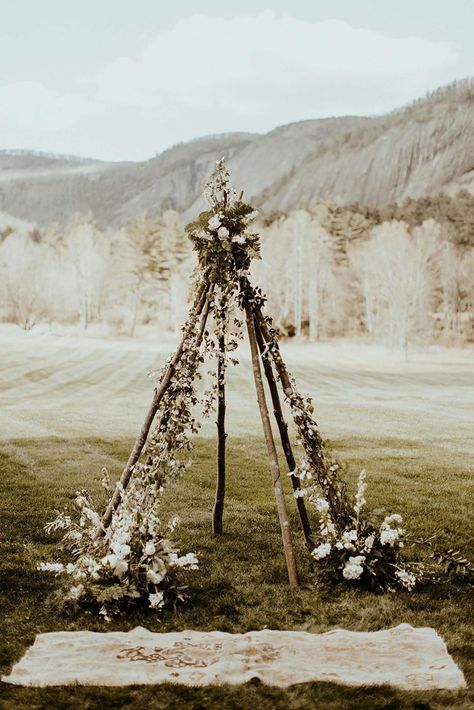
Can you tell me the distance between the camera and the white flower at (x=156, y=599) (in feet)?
12.9

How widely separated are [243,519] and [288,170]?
11758 centimetres

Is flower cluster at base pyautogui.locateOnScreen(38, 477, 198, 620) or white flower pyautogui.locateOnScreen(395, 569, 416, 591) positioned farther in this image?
white flower pyautogui.locateOnScreen(395, 569, 416, 591)

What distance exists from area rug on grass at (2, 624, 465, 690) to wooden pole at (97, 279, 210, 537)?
0.96 meters

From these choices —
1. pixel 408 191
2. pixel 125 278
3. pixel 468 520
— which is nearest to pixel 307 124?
pixel 408 191

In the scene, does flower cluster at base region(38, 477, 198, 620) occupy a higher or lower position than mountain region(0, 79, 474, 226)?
lower

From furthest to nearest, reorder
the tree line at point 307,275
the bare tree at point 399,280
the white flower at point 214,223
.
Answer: the tree line at point 307,275, the bare tree at point 399,280, the white flower at point 214,223

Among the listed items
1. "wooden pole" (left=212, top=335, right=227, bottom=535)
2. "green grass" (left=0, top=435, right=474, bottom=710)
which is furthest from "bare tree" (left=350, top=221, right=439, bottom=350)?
"wooden pole" (left=212, top=335, right=227, bottom=535)

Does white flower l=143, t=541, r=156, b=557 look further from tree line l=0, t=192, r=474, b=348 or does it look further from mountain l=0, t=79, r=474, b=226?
mountain l=0, t=79, r=474, b=226

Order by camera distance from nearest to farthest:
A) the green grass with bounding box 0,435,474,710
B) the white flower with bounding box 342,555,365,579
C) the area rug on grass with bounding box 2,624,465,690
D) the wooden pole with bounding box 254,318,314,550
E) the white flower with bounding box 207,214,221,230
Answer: the green grass with bounding box 0,435,474,710 → the area rug on grass with bounding box 2,624,465,690 → the white flower with bounding box 342,555,365,579 → the white flower with bounding box 207,214,221,230 → the wooden pole with bounding box 254,318,314,550

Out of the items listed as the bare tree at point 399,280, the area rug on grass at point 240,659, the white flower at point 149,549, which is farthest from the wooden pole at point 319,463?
the bare tree at point 399,280

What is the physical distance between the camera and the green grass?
301 centimetres

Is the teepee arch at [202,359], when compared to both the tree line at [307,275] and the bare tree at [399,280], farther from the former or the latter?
the tree line at [307,275]

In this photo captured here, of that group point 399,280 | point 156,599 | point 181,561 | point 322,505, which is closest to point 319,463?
point 322,505

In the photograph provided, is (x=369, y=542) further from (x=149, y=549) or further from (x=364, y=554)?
(x=149, y=549)
